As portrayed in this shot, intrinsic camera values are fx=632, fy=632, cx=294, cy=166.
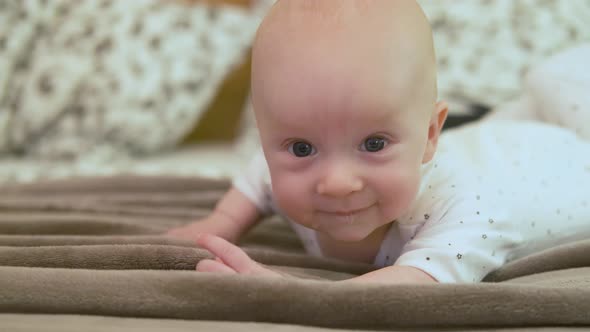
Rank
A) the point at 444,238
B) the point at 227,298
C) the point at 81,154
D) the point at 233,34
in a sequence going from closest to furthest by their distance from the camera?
the point at 227,298 < the point at 444,238 < the point at 81,154 < the point at 233,34

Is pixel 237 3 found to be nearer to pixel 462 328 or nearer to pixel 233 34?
pixel 233 34

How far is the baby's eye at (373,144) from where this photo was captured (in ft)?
2.37

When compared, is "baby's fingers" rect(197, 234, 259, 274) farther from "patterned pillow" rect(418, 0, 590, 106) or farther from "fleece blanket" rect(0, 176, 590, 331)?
"patterned pillow" rect(418, 0, 590, 106)

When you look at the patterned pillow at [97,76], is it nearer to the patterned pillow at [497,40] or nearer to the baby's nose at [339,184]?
the patterned pillow at [497,40]

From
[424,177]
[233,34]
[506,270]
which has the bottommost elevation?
[506,270]

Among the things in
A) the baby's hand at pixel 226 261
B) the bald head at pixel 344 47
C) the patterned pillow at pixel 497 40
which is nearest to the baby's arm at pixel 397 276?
the baby's hand at pixel 226 261

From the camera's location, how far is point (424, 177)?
905 mm

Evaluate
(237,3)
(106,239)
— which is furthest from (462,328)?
(237,3)

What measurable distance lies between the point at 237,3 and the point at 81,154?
785mm

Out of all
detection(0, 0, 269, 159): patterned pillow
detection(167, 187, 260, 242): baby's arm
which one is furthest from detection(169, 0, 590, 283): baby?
detection(0, 0, 269, 159): patterned pillow

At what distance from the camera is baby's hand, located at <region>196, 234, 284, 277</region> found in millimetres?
739

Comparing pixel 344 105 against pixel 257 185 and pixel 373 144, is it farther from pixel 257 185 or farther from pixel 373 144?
pixel 257 185

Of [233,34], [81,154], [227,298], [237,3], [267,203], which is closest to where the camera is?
[227,298]

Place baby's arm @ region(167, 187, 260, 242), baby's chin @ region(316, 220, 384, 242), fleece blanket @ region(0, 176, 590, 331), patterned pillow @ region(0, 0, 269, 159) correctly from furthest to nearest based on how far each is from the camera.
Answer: patterned pillow @ region(0, 0, 269, 159) < baby's arm @ region(167, 187, 260, 242) < baby's chin @ region(316, 220, 384, 242) < fleece blanket @ region(0, 176, 590, 331)
